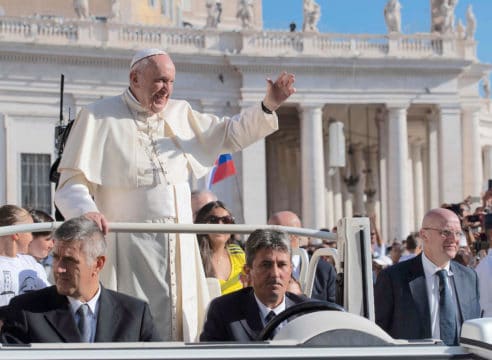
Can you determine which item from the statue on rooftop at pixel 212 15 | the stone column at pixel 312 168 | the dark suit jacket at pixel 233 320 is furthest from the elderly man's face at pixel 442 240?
the statue on rooftop at pixel 212 15

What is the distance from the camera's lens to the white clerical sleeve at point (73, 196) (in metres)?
6.73

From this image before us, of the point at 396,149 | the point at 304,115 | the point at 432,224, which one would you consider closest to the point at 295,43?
the point at 304,115

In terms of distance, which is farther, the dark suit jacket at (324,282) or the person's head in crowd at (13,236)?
the dark suit jacket at (324,282)

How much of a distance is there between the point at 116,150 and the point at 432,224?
8.18ft

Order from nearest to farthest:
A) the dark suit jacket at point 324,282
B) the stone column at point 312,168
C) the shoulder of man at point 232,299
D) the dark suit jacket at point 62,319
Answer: the dark suit jacket at point 62,319 < the shoulder of man at point 232,299 < the dark suit jacket at point 324,282 < the stone column at point 312,168

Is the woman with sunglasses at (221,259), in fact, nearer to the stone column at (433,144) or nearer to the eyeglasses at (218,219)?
the eyeglasses at (218,219)

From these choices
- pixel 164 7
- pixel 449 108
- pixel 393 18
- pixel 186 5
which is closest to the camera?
pixel 449 108

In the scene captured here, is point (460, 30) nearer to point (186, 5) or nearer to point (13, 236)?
point (186, 5)

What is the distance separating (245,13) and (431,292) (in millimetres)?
35874

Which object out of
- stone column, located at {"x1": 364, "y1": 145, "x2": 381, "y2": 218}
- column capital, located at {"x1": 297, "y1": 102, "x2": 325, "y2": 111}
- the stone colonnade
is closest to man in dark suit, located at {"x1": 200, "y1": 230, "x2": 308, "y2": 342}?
the stone colonnade

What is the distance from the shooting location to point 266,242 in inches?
231

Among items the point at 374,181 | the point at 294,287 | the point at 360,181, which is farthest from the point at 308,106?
the point at 294,287

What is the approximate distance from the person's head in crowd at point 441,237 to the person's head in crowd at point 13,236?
9.62 feet

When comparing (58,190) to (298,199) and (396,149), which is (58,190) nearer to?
(396,149)
